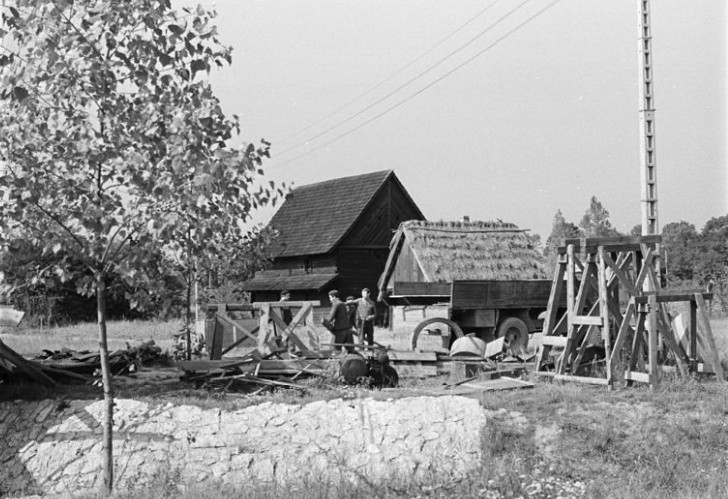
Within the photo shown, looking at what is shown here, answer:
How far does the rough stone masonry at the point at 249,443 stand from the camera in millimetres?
11516

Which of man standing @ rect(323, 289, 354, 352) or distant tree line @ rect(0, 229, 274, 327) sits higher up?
distant tree line @ rect(0, 229, 274, 327)

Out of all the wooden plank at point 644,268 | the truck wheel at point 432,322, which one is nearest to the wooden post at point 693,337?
the wooden plank at point 644,268

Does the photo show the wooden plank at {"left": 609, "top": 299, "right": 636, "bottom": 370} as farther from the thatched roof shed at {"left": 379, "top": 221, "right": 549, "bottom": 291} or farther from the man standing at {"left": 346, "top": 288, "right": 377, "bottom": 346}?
the thatched roof shed at {"left": 379, "top": 221, "right": 549, "bottom": 291}

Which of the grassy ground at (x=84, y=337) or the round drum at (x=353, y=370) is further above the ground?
the round drum at (x=353, y=370)

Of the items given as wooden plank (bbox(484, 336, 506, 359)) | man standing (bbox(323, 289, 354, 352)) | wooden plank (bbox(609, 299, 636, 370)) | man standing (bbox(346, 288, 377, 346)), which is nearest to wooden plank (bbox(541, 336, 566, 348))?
wooden plank (bbox(609, 299, 636, 370))

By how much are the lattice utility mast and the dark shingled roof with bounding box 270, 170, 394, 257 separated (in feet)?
65.1

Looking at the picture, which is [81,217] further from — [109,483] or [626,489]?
[626,489]

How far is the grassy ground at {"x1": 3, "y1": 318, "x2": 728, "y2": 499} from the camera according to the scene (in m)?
9.73

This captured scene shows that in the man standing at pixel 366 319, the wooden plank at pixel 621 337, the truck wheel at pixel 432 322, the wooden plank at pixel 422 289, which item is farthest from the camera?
the wooden plank at pixel 422 289

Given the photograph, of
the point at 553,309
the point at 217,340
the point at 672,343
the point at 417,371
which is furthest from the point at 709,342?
the point at 217,340

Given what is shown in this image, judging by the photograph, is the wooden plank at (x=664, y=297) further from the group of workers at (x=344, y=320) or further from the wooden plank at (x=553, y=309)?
the group of workers at (x=344, y=320)

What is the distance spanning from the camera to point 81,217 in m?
8.91

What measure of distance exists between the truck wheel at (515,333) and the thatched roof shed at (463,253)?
2649 mm

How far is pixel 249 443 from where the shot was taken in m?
12.1
